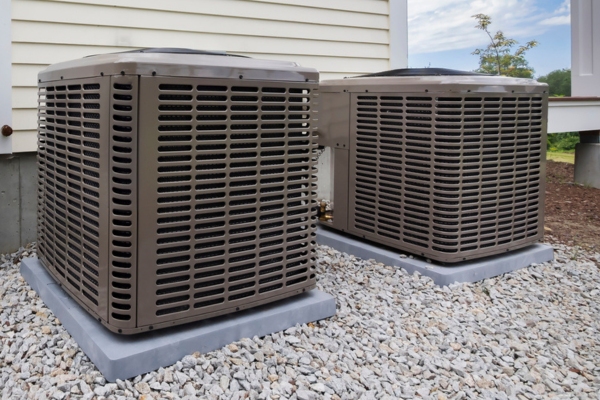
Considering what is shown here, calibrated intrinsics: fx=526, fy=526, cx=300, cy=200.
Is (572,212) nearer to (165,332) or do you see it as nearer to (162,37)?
(162,37)

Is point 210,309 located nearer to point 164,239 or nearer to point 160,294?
point 160,294

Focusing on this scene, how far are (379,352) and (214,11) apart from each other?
2.83 m

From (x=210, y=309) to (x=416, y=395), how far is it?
837 millimetres

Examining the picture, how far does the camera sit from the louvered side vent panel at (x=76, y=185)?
76.7 inches

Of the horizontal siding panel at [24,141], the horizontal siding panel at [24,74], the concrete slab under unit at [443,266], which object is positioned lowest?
the concrete slab under unit at [443,266]

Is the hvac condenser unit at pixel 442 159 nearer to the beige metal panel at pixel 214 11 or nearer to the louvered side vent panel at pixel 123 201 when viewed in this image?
the beige metal panel at pixel 214 11

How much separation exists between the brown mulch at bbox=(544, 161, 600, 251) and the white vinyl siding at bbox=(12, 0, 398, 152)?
215cm

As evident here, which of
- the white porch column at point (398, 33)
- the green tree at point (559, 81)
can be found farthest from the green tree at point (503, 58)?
the white porch column at point (398, 33)

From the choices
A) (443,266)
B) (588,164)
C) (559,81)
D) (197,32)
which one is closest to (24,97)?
(197,32)

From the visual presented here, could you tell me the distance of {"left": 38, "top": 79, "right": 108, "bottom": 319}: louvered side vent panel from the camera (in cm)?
195

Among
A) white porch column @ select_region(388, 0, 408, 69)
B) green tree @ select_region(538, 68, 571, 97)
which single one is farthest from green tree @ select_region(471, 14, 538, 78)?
white porch column @ select_region(388, 0, 408, 69)

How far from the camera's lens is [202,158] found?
1.98 m

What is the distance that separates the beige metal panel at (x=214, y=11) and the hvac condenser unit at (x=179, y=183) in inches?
49.9

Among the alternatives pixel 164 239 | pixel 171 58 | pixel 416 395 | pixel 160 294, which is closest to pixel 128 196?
pixel 164 239
